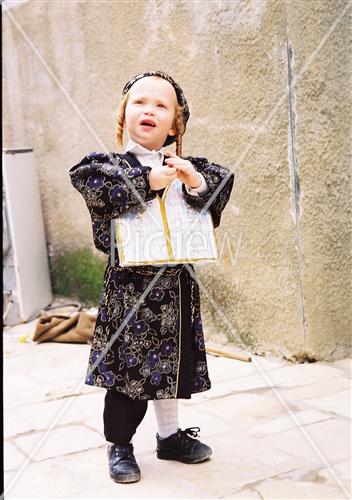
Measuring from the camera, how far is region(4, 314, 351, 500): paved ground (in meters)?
2.07

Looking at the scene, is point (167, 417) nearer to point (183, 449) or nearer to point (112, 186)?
point (183, 449)

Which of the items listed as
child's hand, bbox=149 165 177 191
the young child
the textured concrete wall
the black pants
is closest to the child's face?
the young child

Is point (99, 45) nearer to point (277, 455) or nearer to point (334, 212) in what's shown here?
point (334, 212)

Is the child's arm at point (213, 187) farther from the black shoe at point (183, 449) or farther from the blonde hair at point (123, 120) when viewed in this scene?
the black shoe at point (183, 449)

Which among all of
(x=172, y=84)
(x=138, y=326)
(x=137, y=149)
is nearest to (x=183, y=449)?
(x=138, y=326)

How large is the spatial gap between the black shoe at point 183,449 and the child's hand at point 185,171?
757 mm

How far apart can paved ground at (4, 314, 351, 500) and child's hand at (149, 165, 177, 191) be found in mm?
824

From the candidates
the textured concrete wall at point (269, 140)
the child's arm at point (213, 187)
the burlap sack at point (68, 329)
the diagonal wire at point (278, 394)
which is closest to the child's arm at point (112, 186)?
the child's arm at point (213, 187)

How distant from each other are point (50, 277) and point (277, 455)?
8.72 feet

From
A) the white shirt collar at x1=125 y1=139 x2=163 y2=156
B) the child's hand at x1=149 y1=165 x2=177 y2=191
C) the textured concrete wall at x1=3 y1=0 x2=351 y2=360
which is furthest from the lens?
the textured concrete wall at x1=3 y1=0 x2=351 y2=360

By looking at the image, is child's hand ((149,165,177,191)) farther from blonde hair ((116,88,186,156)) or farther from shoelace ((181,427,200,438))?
shoelace ((181,427,200,438))

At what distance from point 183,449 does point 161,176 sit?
82 centimetres

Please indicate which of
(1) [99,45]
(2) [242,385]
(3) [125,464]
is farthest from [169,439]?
(1) [99,45]

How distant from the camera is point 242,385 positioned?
9.86 feet
